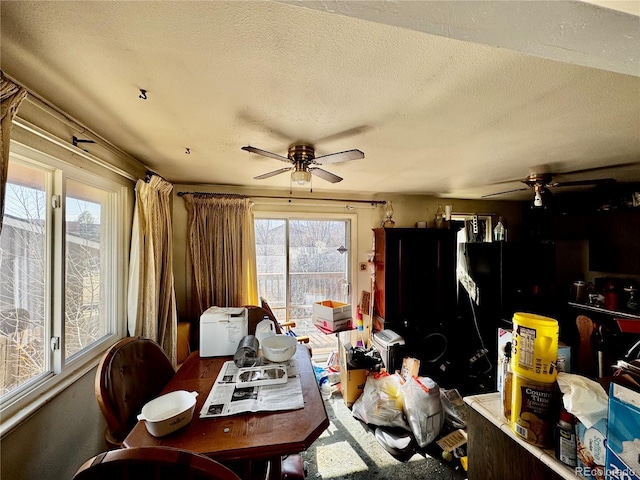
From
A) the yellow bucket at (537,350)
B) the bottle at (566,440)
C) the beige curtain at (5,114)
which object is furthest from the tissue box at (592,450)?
the beige curtain at (5,114)

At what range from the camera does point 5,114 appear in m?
0.92

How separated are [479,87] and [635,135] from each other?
1.29m

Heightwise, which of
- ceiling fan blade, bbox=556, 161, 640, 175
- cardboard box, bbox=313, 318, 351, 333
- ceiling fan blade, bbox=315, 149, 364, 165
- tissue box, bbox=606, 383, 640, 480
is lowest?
cardboard box, bbox=313, 318, 351, 333

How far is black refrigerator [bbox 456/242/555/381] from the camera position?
342 centimetres

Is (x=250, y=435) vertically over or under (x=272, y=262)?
under

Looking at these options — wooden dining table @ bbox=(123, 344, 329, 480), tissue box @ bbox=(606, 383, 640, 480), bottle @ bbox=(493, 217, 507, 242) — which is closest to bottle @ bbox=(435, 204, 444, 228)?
bottle @ bbox=(493, 217, 507, 242)

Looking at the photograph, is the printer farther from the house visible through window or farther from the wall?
the wall

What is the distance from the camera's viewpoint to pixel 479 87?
42.7 inches

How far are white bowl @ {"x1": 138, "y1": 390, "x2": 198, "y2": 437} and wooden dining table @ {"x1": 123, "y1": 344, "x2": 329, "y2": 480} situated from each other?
3 centimetres

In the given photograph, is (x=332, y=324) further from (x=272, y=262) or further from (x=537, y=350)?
(x=537, y=350)

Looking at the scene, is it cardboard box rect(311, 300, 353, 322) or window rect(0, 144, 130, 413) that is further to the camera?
cardboard box rect(311, 300, 353, 322)

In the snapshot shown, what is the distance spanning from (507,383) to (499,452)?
10.5 inches

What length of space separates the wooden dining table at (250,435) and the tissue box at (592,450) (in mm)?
813

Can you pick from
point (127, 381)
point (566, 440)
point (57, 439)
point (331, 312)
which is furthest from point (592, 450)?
point (57, 439)
